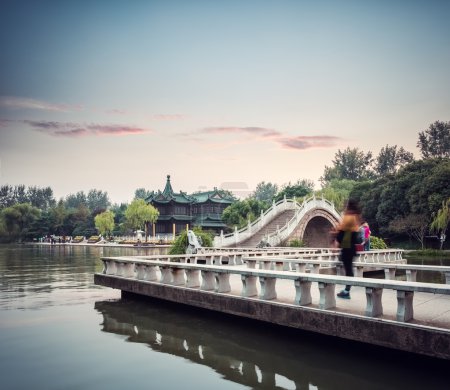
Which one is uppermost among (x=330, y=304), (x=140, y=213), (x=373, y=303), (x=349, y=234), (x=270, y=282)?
(x=140, y=213)

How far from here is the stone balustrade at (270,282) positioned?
5.97 m

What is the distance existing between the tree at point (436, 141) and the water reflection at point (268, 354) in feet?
250

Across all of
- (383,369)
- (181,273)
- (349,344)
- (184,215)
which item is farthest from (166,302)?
(184,215)

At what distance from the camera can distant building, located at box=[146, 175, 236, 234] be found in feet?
217

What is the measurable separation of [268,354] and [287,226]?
23.7 m

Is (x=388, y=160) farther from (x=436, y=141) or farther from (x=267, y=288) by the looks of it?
(x=267, y=288)

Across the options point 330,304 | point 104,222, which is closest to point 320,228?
point 330,304

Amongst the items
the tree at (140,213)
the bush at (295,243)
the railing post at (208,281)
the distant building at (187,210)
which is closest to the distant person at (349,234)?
the railing post at (208,281)

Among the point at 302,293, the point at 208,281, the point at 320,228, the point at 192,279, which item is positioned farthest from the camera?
the point at 320,228

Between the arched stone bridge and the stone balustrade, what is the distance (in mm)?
17145

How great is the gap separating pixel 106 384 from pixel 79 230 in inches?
3107

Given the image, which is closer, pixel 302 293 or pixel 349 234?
pixel 302 293

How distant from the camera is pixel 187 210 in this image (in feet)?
228

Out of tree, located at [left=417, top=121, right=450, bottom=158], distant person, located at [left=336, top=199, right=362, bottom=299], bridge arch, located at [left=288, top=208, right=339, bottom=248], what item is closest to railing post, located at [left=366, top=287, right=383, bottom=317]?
distant person, located at [left=336, top=199, right=362, bottom=299]
